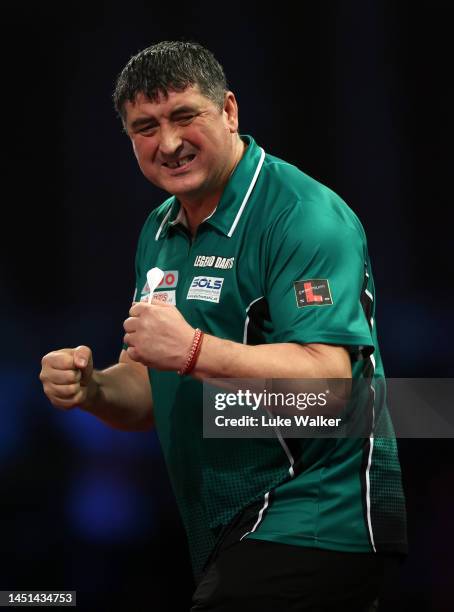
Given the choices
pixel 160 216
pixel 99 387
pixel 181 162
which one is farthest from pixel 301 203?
pixel 99 387

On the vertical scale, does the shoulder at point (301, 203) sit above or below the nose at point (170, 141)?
below

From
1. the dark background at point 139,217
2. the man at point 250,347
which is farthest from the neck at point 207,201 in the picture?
the dark background at point 139,217

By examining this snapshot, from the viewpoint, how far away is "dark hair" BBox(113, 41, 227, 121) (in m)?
1.88

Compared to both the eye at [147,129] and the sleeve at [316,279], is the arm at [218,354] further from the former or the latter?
the eye at [147,129]

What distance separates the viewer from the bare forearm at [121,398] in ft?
6.86

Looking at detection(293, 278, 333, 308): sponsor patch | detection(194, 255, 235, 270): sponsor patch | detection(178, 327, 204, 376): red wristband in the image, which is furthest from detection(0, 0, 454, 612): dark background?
detection(178, 327, 204, 376): red wristband

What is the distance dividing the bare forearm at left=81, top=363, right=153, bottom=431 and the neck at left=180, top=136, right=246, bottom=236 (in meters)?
0.37

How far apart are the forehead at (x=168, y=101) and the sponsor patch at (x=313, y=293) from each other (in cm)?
44

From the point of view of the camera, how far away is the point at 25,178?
10.7 feet

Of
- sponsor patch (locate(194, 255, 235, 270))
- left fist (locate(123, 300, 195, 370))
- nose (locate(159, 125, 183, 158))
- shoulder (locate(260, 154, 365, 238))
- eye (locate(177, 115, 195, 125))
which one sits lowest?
left fist (locate(123, 300, 195, 370))

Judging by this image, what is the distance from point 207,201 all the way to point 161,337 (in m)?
0.46

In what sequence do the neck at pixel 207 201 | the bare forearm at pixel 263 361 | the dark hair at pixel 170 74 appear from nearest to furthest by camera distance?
the bare forearm at pixel 263 361 → the dark hair at pixel 170 74 → the neck at pixel 207 201

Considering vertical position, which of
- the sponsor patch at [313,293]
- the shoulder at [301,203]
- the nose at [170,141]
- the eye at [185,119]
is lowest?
the sponsor patch at [313,293]

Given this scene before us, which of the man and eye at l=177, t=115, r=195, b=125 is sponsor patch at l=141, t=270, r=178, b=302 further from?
eye at l=177, t=115, r=195, b=125
